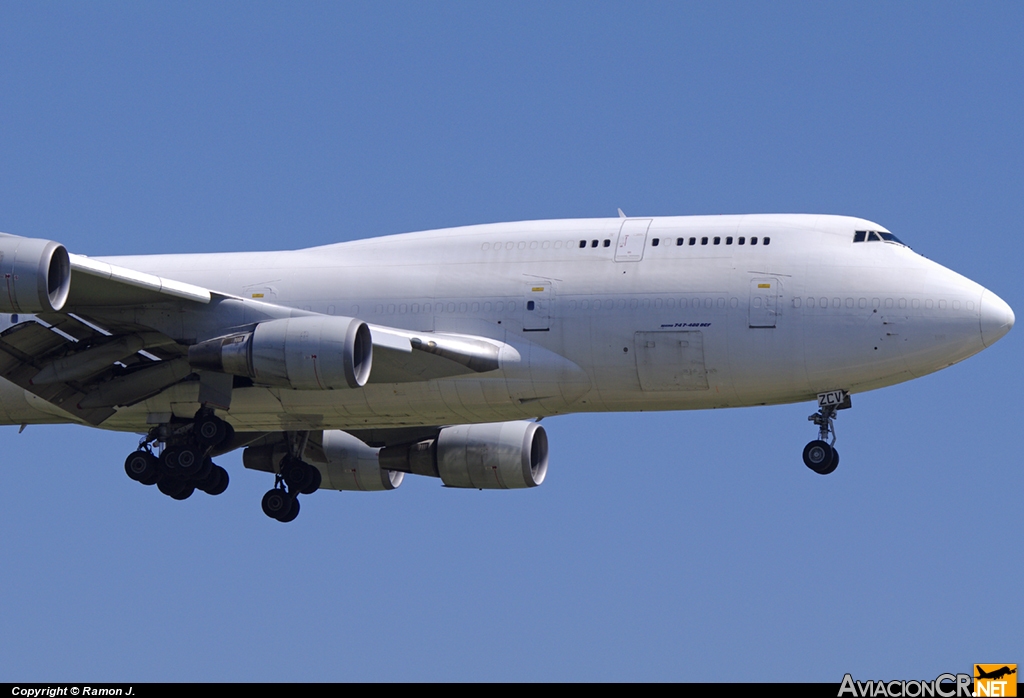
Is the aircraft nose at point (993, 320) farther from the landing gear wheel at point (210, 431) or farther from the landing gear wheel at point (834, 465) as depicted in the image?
the landing gear wheel at point (210, 431)

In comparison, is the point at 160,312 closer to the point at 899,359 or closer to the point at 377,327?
the point at 377,327

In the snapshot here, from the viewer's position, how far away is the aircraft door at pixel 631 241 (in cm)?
3800

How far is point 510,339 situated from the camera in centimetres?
3819

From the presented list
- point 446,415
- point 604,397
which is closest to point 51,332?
point 446,415

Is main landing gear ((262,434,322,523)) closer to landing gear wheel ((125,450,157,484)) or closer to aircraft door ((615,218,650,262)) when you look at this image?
landing gear wheel ((125,450,157,484))

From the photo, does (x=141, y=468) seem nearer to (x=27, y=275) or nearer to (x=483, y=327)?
(x=27, y=275)

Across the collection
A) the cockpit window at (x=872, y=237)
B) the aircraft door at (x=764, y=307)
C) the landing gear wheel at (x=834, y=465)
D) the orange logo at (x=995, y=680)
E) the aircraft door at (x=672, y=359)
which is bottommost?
the orange logo at (x=995, y=680)

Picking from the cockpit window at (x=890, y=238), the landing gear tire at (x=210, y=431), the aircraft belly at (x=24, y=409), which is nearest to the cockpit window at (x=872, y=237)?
the cockpit window at (x=890, y=238)

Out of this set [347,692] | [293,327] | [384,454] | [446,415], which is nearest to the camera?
[347,692]

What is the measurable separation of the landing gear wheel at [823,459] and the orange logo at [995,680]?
8499mm

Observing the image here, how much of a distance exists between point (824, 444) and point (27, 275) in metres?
15.5

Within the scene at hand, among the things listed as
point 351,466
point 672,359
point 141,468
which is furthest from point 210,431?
point 672,359

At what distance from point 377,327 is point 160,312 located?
14.0 feet

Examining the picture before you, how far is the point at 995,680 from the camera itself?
29578 millimetres
